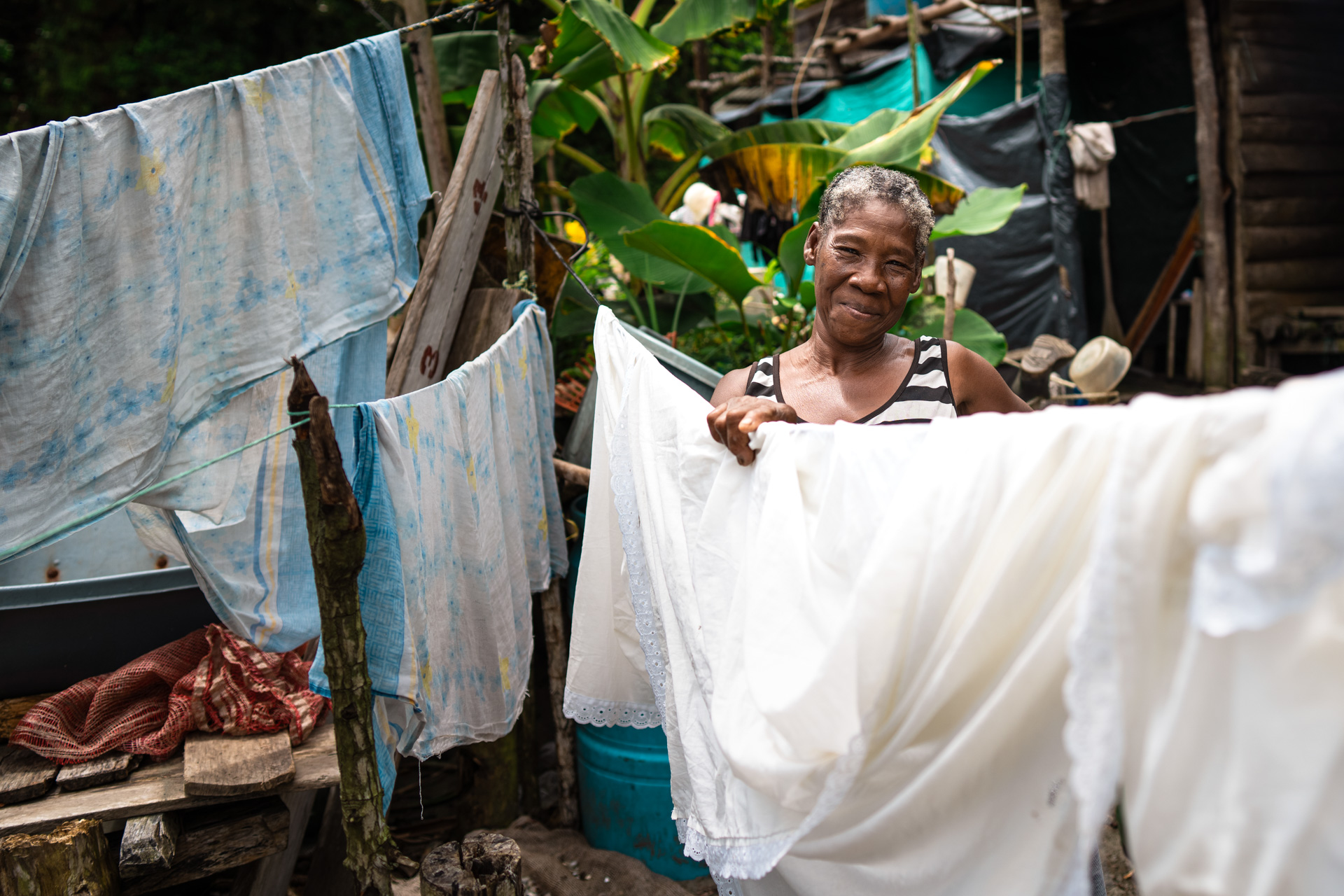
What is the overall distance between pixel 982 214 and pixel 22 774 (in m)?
4.45

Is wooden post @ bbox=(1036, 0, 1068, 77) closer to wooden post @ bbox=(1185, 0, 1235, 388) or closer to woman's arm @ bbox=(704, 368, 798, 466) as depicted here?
wooden post @ bbox=(1185, 0, 1235, 388)

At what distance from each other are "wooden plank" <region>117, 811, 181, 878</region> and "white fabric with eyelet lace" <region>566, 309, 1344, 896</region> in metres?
1.44

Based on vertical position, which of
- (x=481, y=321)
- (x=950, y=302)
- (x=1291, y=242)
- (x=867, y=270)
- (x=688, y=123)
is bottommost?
(x=1291, y=242)

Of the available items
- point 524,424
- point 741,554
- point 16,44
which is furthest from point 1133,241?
point 16,44

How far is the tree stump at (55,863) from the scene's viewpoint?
1.99 metres

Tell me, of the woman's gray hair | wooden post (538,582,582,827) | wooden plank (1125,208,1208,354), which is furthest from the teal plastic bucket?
wooden plank (1125,208,1208,354)

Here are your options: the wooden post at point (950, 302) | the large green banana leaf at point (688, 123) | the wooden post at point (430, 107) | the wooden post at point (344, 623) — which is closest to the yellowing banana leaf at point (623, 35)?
the wooden post at point (430, 107)

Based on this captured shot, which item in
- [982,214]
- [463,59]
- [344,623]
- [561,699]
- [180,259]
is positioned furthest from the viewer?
[463,59]

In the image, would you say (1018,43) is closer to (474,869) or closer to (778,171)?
(778,171)

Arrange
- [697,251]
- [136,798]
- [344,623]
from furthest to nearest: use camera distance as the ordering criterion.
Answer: [697,251] → [136,798] → [344,623]

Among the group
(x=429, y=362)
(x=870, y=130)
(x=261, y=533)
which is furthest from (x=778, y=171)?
(x=261, y=533)

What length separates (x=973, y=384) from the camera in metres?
2.04

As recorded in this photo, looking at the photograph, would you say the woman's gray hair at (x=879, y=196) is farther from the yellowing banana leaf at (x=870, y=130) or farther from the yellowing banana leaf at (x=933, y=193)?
the yellowing banana leaf at (x=870, y=130)

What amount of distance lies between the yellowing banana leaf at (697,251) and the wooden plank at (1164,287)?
5820mm
